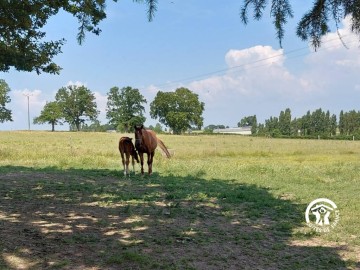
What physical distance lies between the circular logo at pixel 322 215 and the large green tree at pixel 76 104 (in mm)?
104449

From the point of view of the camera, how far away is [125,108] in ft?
337

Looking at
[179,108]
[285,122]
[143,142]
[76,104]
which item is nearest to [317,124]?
[285,122]

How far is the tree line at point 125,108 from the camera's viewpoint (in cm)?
10219

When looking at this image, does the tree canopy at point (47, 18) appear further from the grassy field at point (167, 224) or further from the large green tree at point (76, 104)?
the large green tree at point (76, 104)

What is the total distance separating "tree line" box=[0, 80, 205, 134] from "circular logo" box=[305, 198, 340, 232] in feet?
293

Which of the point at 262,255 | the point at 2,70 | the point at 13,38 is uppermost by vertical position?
the point at 13,38

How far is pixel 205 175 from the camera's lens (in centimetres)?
1537

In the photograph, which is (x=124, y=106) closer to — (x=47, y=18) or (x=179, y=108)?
(x=179, y=108)

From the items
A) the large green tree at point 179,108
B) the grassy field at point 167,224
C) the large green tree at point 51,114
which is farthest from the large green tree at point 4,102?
the grassy field at point 167,224

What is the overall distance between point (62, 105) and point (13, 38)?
102949 millimetres

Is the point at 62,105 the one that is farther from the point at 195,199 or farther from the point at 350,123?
the point at 195,199

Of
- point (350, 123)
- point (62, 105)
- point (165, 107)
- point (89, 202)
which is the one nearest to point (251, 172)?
point (89, 202)

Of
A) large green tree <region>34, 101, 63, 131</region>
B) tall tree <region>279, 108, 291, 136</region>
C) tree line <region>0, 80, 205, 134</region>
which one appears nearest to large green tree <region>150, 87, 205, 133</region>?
tree line <region>0, 80, 205, 134</region>

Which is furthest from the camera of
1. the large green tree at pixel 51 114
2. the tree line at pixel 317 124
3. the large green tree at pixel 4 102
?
the tree line at pixel 317 124
